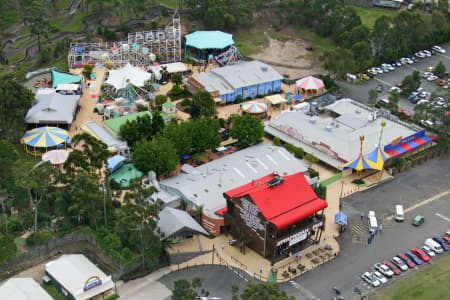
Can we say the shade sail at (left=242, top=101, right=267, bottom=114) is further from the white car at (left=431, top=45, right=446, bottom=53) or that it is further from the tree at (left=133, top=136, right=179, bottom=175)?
the white car at (left=431, top=45, right=446, bottom=53)

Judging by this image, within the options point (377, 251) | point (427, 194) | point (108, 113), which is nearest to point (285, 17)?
point (108, 113)

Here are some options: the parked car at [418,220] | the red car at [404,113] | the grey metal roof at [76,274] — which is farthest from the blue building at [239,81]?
the grey metal roof at [76,274]

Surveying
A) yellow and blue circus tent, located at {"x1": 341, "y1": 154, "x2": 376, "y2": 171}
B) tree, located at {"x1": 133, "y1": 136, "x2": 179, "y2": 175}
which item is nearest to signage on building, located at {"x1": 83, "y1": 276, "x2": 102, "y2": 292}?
tree, located at {"x1": 133, "y1": 136, "x2": 179, "y2": 175}

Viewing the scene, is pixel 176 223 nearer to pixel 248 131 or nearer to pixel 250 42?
pixel 248 131

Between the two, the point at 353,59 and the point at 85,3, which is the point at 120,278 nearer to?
the point at 353,59

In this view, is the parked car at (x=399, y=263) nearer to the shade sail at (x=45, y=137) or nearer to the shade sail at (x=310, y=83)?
the shade sail at (x=310, y=83)
